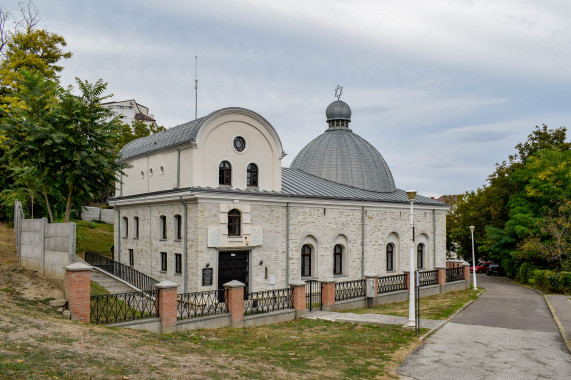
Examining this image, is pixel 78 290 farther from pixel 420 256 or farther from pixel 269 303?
pixel 420 256

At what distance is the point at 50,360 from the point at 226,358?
4034 mm

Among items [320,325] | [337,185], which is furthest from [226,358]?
[337,185]

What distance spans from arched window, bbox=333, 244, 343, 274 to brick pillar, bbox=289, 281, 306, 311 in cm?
733

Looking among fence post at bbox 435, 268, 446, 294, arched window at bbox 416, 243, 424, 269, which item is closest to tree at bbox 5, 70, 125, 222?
fence post at bbox 435, 268, 446, 294

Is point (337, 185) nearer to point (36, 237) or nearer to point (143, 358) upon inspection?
point (36, 237)

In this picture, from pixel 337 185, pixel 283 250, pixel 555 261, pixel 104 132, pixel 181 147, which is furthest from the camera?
pixel 555 261

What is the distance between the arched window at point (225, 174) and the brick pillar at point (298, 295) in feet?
19.9

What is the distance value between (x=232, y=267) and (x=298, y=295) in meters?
3.91

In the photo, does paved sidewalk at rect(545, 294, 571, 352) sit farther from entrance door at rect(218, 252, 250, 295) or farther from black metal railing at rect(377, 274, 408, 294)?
entrance door at rect(218, 252, 250, 295)

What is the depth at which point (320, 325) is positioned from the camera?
17500 mm

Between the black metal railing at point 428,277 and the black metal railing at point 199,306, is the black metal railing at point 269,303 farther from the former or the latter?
the black metal railing at point 428,277

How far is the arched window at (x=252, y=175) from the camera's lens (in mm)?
22978

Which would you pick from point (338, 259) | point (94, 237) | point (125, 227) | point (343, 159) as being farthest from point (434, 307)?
point (94, 237)

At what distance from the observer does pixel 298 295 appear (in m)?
19.1
